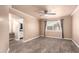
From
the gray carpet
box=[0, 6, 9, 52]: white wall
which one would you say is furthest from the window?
box=[0, 6, 9, 52]: white wall

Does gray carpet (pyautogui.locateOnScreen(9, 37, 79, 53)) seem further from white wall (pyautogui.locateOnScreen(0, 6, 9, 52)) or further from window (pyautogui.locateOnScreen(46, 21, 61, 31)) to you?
window (pyautogui.locateOnScreen(46, 21, 61, 31))

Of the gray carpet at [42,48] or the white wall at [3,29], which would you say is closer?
the white wall at [3,29]

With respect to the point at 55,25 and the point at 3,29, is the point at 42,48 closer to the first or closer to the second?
the point at 3,29

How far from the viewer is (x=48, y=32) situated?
239 inches

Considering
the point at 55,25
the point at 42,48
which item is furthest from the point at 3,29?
the point at 55,25

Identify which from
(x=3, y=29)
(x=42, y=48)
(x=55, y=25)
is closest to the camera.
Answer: (x=3, y=29)

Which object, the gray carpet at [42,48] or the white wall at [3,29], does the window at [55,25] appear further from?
the white wall at [3,29]

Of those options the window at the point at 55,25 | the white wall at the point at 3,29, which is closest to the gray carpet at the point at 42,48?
the white wall at the point at 3,29

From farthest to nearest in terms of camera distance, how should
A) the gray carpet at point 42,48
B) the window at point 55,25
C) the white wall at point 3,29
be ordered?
the window at point 55,25
the gray carpet at point 42,48
the white wall at point 3,29
